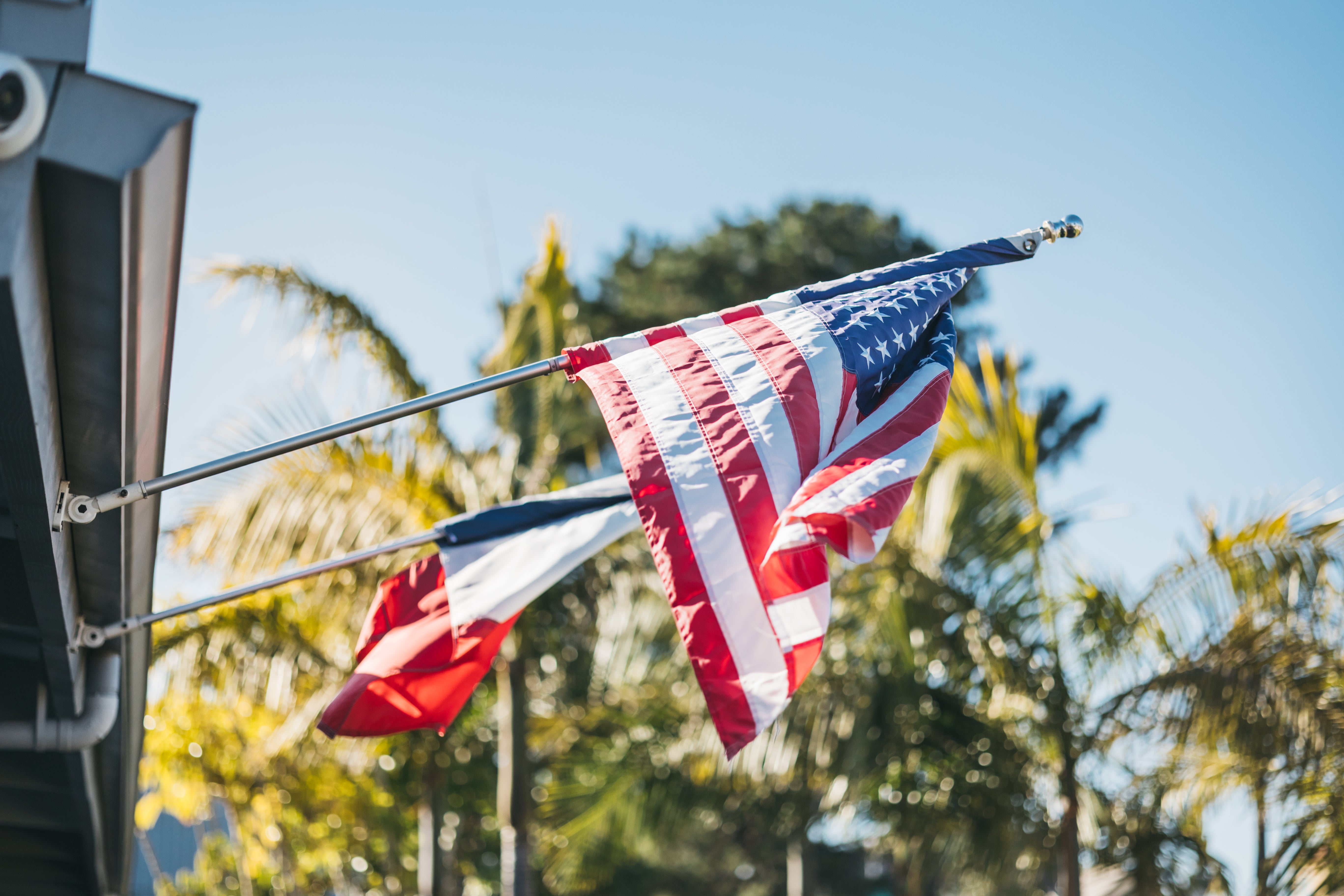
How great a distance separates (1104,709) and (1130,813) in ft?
2.80

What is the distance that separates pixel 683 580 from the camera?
12.6ft

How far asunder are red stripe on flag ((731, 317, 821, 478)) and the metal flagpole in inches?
28.6

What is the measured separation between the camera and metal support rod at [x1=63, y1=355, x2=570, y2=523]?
3193 millimetres

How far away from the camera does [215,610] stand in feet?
29.2

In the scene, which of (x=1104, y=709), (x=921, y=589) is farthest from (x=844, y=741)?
(x=1104, y=709)

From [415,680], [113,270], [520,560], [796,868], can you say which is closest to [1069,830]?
[520,560]

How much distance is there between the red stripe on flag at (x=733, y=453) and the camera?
12.8 feet

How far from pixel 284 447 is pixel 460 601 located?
1477 millimetres

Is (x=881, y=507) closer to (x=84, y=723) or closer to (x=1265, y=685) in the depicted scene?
(x=84, y=723)

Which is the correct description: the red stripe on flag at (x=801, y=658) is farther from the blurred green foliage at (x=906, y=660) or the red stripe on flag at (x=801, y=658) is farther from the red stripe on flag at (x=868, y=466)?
the blurred green foliage at (x=906, y=660)

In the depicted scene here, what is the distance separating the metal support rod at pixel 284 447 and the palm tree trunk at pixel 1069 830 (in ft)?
20.0

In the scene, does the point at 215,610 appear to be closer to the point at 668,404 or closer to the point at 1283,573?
the point at 668,404

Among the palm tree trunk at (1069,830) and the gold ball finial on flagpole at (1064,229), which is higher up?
the gold ball finial on flagpole at (1064,229)

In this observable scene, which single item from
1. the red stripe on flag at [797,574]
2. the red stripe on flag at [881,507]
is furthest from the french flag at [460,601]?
the red stripe on flag at [881,507]
